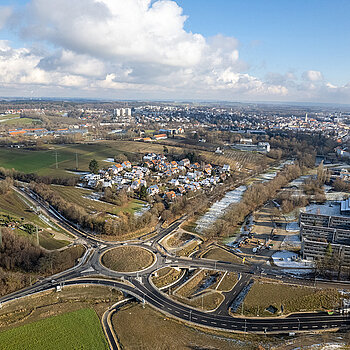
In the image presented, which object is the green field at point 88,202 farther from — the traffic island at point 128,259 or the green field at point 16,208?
the traffic island at point 128,259

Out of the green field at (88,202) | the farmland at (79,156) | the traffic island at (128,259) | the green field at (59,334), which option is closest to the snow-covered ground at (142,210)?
the green field at (88,202)

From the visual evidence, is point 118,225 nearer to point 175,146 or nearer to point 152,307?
point 152,307

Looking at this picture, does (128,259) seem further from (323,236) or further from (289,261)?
(323,236)

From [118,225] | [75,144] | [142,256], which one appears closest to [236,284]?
[142,256]

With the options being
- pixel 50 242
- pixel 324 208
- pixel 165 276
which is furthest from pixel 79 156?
pixel 324 208

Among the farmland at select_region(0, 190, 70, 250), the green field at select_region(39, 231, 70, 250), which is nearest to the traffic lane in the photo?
the green field at select_region(39, 231, 70, 250)

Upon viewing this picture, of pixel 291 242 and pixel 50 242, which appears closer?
pixel 50 242
